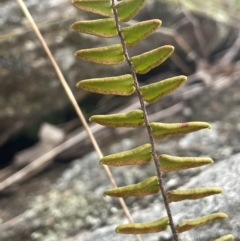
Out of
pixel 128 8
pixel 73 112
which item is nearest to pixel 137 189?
pixel 128 8

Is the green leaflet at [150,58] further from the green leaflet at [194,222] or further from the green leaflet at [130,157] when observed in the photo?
the green leaflet at [194,222]

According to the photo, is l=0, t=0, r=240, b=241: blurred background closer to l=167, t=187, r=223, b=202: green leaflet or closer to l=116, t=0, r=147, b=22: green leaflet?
l=167, t=187, r=223, b=202: green leaflet

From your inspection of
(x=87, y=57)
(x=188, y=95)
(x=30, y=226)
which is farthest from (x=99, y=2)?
(x=188, y=95)

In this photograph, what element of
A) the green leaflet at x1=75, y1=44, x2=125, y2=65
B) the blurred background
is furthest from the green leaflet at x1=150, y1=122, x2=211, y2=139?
the blurred background

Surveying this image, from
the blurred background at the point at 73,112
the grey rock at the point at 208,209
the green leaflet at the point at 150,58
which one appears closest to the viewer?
the green leaflet at the point at 150,58

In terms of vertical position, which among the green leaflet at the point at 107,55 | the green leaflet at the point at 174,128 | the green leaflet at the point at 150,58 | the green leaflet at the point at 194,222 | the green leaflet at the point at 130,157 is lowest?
the green leaflet at the point at 194,222

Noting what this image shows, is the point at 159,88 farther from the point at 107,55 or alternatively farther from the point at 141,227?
the point at 141,227

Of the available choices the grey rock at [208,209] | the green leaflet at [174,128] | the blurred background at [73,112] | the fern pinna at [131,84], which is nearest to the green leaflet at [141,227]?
the fern pinna at [131,84]
